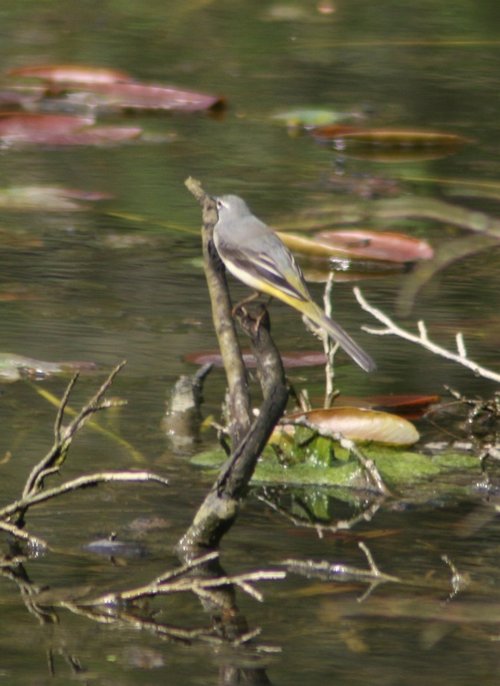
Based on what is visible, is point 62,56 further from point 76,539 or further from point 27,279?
point 76,539

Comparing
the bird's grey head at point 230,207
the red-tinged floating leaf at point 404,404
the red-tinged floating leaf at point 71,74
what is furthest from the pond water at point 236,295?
the bird's grey head at point 230,207

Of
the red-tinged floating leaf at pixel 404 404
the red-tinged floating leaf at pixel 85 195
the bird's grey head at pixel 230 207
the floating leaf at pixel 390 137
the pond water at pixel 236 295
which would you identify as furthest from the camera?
the floating leaf at pixel 390 137

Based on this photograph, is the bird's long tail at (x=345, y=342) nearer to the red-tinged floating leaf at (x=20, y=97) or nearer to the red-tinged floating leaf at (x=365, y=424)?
the red-tinged floating leaf at (x=365, y=424)

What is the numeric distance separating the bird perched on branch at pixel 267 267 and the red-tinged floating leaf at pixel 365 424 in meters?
0.09

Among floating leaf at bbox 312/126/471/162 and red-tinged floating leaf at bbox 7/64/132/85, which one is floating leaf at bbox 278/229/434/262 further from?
red-tinged floating leaf at bbox 7/64/132/85

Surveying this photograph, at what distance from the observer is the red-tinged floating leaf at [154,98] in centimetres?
670

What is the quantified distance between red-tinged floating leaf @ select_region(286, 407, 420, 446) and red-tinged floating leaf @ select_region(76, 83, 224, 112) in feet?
11.2

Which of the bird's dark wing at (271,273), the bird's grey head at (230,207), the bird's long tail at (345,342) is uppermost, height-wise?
the bird's grey head at (230,207)

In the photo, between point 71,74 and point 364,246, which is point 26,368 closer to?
point 364,246

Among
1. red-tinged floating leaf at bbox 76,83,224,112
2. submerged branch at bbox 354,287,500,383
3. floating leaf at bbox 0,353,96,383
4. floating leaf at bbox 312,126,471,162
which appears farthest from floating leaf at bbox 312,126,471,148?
submerged branch at bbox 354,287,500,383

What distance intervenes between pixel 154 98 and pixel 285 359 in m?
2.89

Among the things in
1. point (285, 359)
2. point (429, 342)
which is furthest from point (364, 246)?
point (429, 342)

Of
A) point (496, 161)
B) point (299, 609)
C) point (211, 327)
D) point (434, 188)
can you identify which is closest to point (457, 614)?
point (299, 609)

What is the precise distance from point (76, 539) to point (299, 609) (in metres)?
0.44
